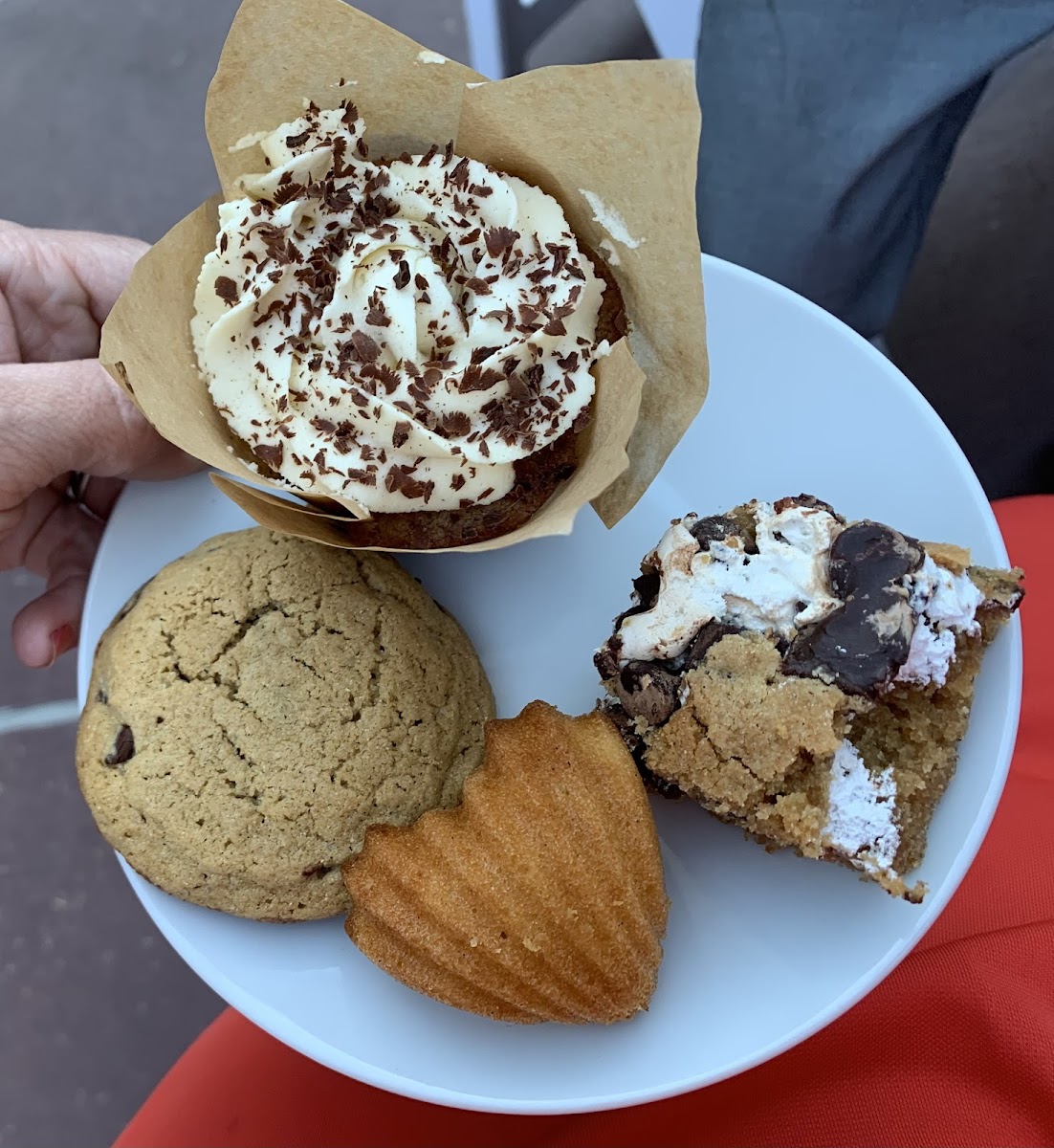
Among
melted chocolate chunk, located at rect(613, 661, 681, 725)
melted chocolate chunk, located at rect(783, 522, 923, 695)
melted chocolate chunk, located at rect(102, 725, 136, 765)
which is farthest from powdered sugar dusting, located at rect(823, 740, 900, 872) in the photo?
melted chocolate chunk, located at rect(102, 725, 136, 765)

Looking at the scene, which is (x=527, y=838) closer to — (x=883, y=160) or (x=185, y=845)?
(x=185, y=845)

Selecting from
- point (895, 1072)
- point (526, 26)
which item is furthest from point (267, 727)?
point (526, 26)

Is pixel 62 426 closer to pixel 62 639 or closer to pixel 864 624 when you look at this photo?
pixel 62 639

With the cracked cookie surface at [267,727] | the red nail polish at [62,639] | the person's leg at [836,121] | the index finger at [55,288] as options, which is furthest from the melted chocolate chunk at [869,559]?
the red nail polish at [62,639]

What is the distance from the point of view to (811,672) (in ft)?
3.90

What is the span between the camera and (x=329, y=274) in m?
1.34

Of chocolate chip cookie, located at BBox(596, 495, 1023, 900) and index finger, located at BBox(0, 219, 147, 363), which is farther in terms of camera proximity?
index finger, located at BBox(0, 219, 147, 363)

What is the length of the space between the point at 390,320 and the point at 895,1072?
1.39m

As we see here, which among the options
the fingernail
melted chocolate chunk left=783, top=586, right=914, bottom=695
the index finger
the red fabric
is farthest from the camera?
the fingernail

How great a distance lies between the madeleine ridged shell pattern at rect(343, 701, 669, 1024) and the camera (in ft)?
4.05

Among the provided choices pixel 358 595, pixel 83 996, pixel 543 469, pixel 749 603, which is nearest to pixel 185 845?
pixel 358 595

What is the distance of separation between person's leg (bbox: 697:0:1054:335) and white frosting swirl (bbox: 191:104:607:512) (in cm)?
69

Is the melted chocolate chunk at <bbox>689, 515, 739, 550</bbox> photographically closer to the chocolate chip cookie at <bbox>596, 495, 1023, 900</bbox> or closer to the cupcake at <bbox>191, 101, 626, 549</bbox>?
the chocolate chip cookie at <bbox>596, 495, 1023, 900</bbox>

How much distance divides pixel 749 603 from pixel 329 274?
71 cm
